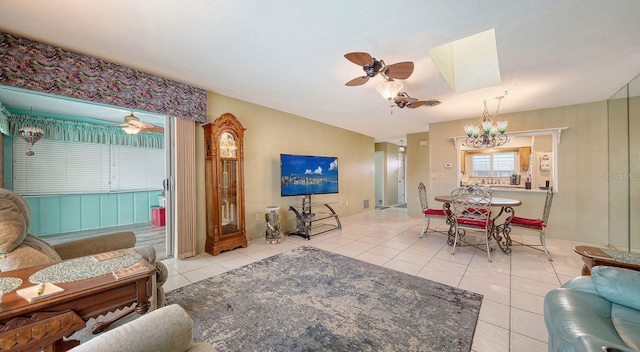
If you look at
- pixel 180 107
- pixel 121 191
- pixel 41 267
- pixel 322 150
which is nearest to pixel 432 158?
pixel 322 150

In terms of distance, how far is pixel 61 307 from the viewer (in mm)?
1056

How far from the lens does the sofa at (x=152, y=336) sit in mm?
721

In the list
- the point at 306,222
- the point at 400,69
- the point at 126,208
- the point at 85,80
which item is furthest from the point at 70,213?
the point at 400,69

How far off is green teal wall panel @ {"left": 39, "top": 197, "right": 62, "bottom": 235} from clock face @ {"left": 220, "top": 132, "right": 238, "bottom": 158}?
3.77 m

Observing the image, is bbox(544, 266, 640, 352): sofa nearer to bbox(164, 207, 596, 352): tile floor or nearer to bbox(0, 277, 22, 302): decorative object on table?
bbox(164, 207, 596, 352): tile floor

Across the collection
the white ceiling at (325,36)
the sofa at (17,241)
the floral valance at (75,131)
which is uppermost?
the white ceiling at (325,36)

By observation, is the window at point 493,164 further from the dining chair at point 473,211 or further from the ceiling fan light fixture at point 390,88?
the ceiling fan light fixture at point 390,88

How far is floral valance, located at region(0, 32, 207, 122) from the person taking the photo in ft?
6.81

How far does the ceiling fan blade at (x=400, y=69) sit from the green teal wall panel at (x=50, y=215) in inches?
249

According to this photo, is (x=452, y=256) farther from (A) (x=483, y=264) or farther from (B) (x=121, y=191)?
(B) (x=121, y=191)

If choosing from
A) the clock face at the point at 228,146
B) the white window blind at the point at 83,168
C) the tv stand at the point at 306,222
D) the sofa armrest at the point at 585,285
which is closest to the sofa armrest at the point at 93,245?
the clock face at the point at 228,146

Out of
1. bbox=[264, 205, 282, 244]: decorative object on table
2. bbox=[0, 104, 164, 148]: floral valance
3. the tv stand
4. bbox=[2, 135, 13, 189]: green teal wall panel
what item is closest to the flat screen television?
the tv stand

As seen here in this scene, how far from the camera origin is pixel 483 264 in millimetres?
3082

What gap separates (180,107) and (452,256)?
4401mm
